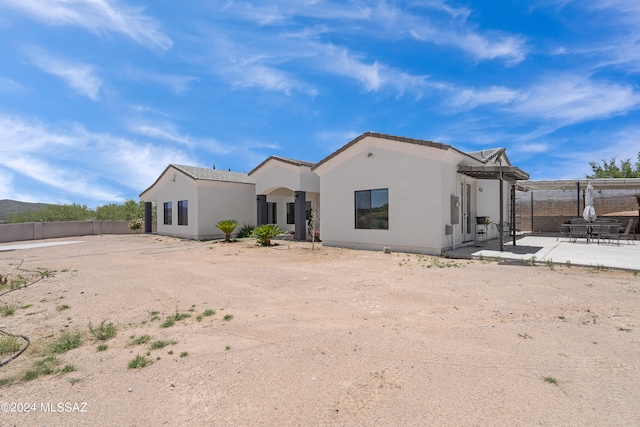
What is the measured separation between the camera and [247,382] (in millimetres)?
3186

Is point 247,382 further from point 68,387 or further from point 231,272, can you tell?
point 231,272

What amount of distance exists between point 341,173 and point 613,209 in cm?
2043

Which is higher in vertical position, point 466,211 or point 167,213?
point 167,213

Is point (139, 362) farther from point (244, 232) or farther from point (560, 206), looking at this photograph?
point (560, 206)

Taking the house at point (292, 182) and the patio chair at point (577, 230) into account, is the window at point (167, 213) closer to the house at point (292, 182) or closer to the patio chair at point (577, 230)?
the house at point (292, 182)

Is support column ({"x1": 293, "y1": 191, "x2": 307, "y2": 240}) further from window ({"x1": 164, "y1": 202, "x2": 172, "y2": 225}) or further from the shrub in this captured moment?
window ({"x1": 164, "y1": 202, "x2": 172, "y2": 225})

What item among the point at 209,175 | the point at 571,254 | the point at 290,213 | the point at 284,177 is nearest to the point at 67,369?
the point at 571,254

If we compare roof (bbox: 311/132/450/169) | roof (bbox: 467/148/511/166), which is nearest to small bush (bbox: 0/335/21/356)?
roof (bbox: 311/132/450/169)

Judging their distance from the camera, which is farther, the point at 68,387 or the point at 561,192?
the point at 561,192

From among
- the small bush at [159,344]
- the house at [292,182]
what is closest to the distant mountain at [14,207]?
the house at [292,182]

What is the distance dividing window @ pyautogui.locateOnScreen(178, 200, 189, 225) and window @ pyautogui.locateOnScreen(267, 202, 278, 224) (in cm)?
533

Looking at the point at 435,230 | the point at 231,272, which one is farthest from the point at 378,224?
the point at 231,272

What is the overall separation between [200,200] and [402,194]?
13.1 m

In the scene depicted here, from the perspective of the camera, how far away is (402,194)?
492 inches
